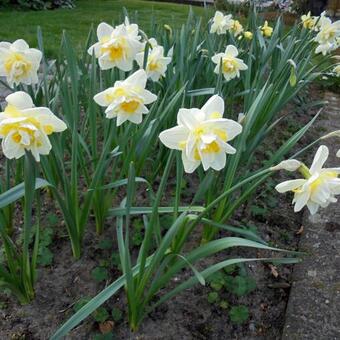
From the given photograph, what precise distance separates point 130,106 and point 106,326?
0.75 m

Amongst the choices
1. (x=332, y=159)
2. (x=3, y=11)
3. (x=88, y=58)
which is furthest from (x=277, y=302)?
(x=3, y=11)

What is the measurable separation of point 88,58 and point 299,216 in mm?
1457

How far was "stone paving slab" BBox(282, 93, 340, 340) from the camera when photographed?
5.11 ft

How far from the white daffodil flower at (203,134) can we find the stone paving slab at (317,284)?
2.60 feet

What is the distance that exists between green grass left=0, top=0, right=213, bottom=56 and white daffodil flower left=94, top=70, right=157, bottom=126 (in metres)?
3.05

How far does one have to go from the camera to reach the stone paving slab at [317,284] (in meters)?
1.56

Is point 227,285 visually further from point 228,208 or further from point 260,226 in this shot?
point 260,226

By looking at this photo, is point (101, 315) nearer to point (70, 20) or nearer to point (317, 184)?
point (317, 184)

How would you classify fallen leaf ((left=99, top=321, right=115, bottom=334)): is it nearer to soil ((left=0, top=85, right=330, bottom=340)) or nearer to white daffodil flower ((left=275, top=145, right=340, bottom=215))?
soil ((left=0, top=85, right=330, bottom=340))

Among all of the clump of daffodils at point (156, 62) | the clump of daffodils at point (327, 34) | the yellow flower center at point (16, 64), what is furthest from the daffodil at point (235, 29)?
the yellow flower center at point (16, 64)

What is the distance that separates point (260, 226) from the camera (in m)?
2.10

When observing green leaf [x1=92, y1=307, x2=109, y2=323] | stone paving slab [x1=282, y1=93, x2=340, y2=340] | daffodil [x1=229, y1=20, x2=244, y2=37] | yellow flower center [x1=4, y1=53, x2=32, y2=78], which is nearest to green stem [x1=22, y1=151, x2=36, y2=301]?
green leaf [x1=92, y1=307, x2=109, y2=323]

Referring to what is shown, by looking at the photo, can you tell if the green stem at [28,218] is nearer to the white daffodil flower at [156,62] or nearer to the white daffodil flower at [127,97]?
the white daffodil flower at [127,97]

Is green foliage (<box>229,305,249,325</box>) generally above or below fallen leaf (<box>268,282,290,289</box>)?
above
